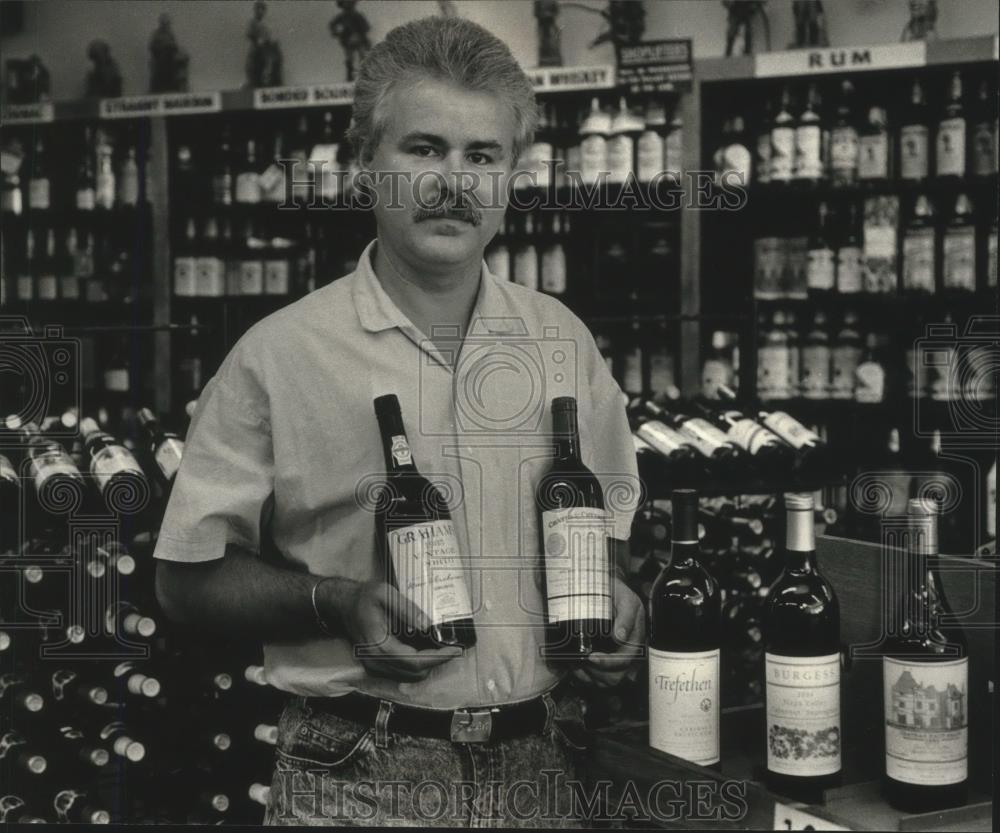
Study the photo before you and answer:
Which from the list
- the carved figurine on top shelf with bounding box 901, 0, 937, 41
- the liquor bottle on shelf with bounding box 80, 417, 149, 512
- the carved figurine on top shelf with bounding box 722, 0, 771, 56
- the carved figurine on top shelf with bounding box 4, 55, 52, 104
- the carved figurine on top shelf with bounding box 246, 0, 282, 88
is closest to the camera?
the carved figurine on top shelf with bounding box 4, 55, 52, 104

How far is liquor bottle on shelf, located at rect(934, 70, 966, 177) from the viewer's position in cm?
302

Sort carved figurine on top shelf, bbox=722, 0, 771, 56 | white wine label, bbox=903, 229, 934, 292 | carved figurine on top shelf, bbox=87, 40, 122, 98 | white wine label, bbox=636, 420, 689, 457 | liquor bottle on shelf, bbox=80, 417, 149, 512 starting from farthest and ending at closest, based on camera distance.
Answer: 1. carved figurine on top shelf, bbox=722, 0, 771, 56
2. white wine label, bbox=903, 229, 934, 292
3. carved figurine on top shelf, bbox=87, 40, 122, 98
4. white wine label, bbox=636, 420, 689, 457
5. liquor bottle on shelf, bbox=80, 417, 149, 512

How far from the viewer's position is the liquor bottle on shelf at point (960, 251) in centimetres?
302

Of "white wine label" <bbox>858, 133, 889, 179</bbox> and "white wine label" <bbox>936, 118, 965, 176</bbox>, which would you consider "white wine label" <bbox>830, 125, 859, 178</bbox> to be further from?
"white wine label" <bbox>936, 118, 965, 176</bbox>

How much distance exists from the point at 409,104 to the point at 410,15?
70.9 inches

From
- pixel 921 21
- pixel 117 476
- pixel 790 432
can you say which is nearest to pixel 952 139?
pixel 921 21

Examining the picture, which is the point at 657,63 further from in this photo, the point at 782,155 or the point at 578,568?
the point at 578,568

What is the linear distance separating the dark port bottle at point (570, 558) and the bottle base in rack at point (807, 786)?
20 cm

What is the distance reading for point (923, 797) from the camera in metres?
0.97

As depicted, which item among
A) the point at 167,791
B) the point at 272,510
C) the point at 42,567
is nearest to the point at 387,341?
the point at 272,510

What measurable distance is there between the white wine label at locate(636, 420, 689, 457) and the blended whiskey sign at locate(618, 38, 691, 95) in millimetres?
669

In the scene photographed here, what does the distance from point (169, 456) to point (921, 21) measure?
1.97 meters

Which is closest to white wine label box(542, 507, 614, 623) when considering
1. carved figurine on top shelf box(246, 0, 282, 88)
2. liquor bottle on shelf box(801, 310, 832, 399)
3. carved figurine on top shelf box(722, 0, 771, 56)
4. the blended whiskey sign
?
the blended whiskey sign

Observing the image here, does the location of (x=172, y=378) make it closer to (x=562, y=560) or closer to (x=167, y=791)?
(x=167, y=791)
